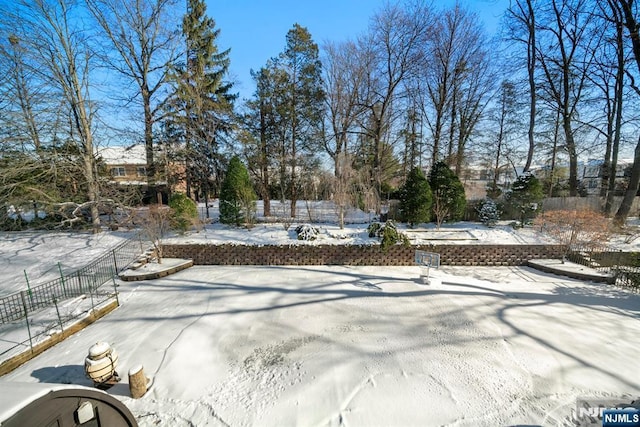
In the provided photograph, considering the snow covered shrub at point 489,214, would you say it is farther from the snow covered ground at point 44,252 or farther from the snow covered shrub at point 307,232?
the snow covered ground at point 44,252

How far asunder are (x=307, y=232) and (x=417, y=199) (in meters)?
5.88

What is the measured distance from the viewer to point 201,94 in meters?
13.8

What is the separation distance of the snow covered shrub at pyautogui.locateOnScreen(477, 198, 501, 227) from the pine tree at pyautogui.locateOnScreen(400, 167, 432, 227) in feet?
9.83

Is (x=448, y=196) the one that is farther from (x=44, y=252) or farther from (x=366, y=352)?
(x=44, y=252)

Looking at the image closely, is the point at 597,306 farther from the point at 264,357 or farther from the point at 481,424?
the point at 264,357

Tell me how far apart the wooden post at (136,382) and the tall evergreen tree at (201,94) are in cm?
1297

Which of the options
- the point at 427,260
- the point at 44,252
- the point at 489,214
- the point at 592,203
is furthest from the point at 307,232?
the point at 592,203

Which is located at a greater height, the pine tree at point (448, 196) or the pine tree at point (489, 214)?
the pine tree at point (448, 196)

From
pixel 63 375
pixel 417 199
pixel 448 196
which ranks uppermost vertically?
pixel 448 196

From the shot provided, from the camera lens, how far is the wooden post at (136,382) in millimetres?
3344

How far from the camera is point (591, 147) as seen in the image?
49.4 feet

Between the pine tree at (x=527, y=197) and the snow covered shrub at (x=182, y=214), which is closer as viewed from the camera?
the snow covered shrub at (x=182, y=214)

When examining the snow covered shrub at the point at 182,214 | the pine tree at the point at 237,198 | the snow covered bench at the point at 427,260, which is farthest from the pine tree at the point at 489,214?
the snow covered shrub at the point at 182,214

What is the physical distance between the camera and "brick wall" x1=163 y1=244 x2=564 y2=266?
8672 mm
